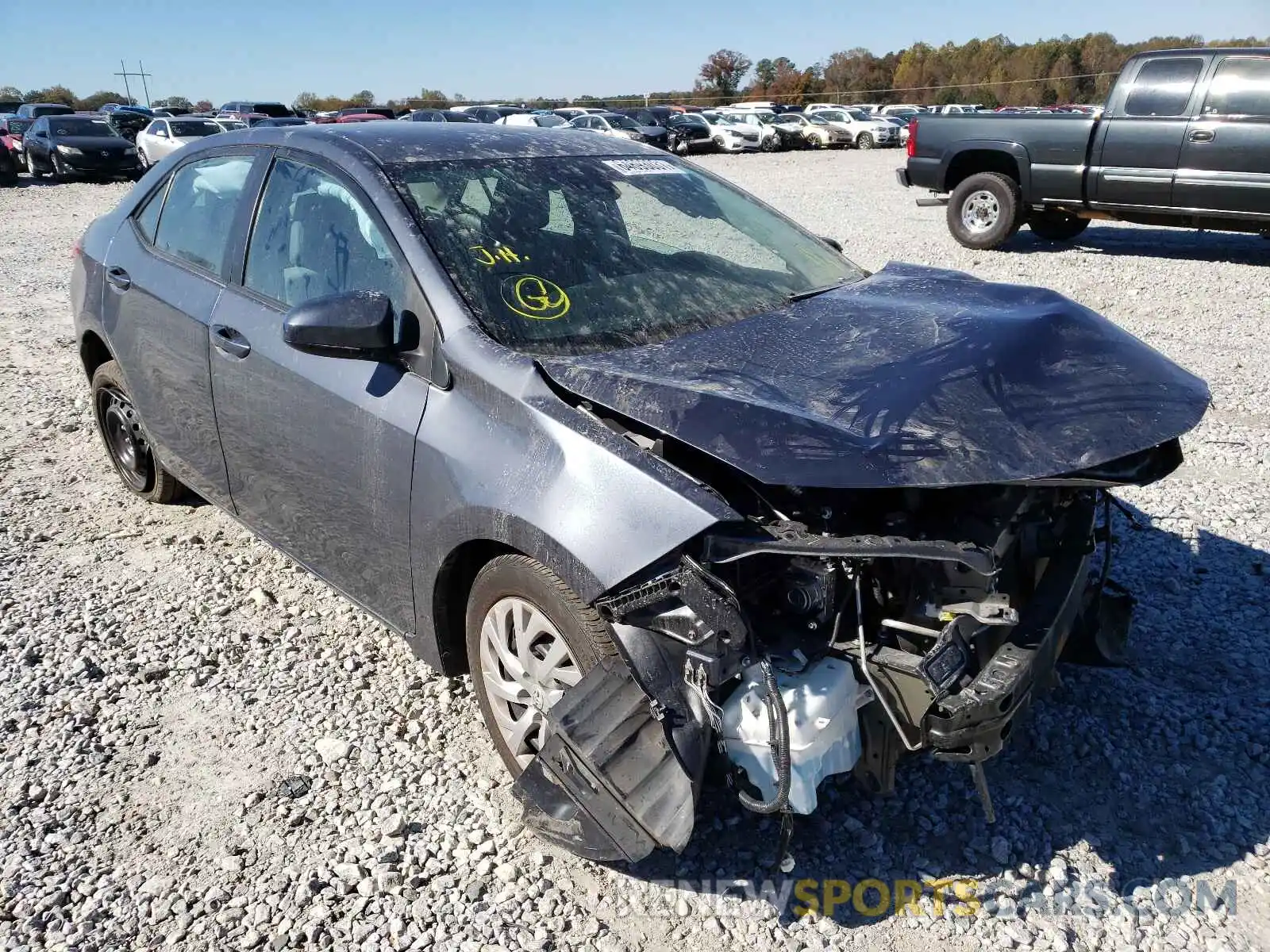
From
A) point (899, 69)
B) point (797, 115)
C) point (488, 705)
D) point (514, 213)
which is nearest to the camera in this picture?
point (488, 705)

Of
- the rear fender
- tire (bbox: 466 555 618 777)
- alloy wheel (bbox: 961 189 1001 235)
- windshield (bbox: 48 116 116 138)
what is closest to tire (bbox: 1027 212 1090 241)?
alloy wheel (bbox: 961 189 1001 235)

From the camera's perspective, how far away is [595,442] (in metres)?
2.42

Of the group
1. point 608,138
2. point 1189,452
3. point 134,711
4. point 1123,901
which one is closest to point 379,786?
point 134,711

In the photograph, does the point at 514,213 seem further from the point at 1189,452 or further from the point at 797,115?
the point at 797,115

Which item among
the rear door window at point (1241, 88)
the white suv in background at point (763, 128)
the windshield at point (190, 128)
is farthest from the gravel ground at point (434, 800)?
the white suv in background at point (763, 128)

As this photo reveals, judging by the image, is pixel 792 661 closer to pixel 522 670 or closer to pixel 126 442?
pixel 522 670

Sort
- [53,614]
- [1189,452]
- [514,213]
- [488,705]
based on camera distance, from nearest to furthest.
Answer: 1. [488,705]
2. [514,213]
3. [53,614]
4. [1189,452]

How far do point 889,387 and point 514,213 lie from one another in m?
1.41

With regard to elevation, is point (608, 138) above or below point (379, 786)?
above

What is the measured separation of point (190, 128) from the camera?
72.9 feet

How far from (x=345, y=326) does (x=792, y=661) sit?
1.53m

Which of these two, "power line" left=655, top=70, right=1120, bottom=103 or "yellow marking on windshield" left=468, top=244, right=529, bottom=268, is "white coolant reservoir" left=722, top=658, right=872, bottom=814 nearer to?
"yellow marking on windshield" left=468, top=244, right=529, bottom=268

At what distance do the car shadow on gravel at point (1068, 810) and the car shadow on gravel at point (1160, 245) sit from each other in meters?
9.29

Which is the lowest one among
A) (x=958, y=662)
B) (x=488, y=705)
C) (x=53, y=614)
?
(x=53, y=614)
